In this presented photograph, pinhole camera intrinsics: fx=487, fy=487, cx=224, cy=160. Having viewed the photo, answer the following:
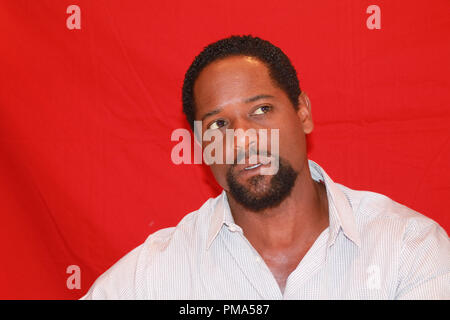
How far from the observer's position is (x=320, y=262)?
1130 mm

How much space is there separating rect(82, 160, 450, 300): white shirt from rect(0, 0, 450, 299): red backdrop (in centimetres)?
36

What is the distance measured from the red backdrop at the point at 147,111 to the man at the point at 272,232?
291mm

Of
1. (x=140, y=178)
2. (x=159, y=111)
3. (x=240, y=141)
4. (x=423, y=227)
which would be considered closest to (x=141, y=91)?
(x=159, y=111)

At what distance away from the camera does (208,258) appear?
1.22 meters

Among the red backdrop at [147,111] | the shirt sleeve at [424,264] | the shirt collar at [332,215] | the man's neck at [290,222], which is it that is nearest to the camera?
the shirt sleeve at [424,264]

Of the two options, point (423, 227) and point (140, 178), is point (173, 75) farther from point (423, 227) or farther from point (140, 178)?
point (423, 227)

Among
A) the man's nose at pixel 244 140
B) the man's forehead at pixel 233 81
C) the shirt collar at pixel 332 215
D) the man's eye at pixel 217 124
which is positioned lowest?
the shirt collar at pixel 332 215

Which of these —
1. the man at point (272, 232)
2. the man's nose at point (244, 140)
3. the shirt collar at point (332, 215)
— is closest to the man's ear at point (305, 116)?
→ the man at point (272, 232)

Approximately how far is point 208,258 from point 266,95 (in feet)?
1.42

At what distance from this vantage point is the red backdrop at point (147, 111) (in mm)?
1583

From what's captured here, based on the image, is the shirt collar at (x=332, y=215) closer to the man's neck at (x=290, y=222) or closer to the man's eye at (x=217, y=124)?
the man's neck at (x=290, y=222)

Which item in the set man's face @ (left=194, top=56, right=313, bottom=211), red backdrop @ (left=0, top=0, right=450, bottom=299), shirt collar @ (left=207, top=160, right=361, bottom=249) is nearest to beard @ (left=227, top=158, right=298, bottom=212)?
man's face @ (left=194, top=56, right=313, bottom=211)

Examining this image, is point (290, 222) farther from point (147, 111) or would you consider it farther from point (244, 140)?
point (147, 111)

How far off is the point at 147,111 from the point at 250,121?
1.85ft
